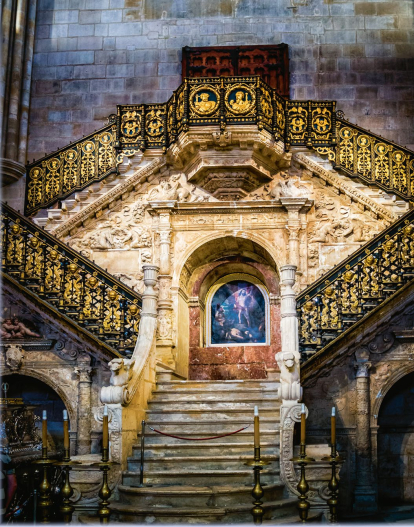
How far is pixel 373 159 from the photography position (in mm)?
13945

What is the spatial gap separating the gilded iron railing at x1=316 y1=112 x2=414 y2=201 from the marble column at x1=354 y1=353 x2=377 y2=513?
10.9ft

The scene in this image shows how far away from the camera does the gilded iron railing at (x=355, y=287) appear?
38.2ft

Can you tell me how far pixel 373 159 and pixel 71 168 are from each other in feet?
16.8

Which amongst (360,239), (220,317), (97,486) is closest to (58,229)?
(220,317)

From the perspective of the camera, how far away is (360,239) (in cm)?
1370

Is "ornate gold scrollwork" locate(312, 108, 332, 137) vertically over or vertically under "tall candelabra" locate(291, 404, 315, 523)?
over

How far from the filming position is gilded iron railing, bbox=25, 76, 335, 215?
13.5 metres

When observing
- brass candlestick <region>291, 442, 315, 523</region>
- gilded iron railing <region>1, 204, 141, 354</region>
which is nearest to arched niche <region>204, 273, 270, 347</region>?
gilded iron railing <region>1, 204, 141, 354</region>

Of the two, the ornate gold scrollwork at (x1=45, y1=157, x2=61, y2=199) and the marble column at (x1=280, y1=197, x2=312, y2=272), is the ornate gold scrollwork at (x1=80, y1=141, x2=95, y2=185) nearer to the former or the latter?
the ornate gold scrollwork at (x1=45, y1=157, x2=61, y2=199)

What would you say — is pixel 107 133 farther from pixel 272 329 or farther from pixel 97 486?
pixel 97 486

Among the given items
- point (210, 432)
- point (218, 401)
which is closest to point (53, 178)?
point (218, 401)

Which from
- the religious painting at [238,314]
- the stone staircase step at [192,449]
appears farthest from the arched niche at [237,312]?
the stone staircase step at [192,449]

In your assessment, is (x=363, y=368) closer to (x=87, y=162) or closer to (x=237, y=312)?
(x=237, y=312)

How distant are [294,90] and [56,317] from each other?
6.46m
